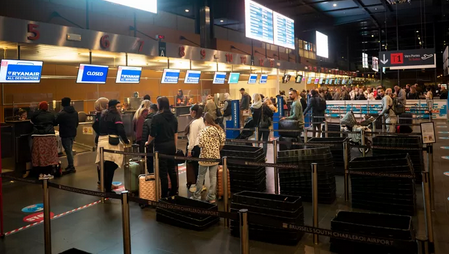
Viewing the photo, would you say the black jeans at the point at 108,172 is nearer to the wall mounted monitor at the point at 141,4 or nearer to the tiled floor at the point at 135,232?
the tiled floor at the point at 135,232

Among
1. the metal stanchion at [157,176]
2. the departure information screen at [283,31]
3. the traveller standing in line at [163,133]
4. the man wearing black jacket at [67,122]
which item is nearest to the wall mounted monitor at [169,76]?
Answer: the man wearing black jacket at [67,122]

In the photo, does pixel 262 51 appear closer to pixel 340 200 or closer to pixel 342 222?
pixel 340 200

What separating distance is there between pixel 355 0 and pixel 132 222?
17.9 meters

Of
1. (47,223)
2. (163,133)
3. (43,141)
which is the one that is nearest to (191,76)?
(43,141)

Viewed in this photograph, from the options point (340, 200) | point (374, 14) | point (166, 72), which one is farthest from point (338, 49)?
point (340, 200)

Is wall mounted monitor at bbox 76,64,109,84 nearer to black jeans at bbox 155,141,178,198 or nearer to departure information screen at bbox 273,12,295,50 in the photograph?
black jeans at bbox 155,141,178,198

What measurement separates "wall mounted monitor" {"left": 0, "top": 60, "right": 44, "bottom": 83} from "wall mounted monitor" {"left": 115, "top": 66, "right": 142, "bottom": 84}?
2274 millimetres

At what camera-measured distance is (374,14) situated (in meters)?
22.5

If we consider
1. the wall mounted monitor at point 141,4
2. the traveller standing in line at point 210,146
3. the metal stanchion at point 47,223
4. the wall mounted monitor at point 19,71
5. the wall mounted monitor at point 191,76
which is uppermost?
the wall mounted monitor at point 141,4

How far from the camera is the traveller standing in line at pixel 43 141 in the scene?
7.46 m

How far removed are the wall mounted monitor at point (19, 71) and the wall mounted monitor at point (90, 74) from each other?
1.04m

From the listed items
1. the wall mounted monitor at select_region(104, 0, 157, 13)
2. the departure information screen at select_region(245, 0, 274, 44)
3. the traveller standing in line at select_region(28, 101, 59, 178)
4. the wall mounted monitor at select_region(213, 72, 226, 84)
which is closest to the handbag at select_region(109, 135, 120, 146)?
the traveller standing in line at select_region(28, 101, 59, 178)

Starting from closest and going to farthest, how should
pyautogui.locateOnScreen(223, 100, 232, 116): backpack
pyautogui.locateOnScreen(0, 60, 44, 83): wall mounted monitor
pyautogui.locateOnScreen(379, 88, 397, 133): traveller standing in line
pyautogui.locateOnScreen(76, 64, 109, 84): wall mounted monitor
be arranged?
1. pyautogui.locateOnScreen(0, 60, 44, 83): wall mounted monitor
2. pyautogui.locateOnScreen(76, 64, 109, 84): wall mounted monitor
3. pyautogui.locateOnScreen(379, 88, 397, 133): traveller standing in line
4. pyautogui.locateOnScreen(223, 100, 232, 116): backpack

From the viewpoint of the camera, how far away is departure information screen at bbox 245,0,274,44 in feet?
42.7
